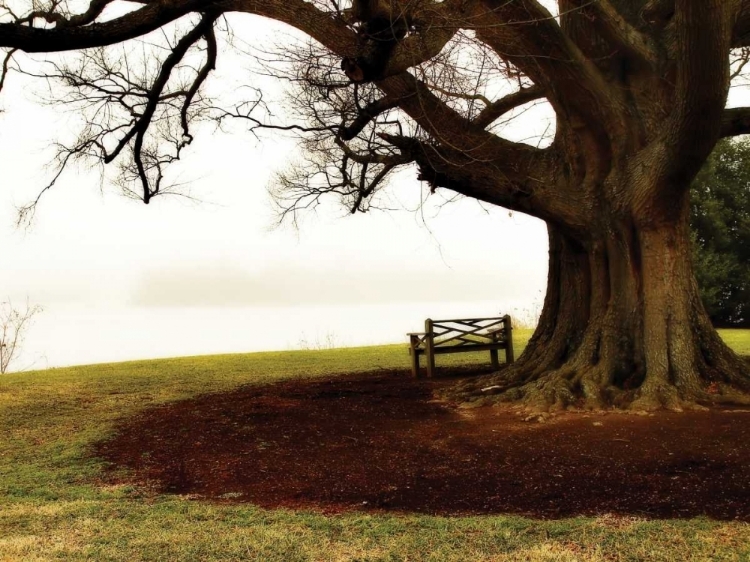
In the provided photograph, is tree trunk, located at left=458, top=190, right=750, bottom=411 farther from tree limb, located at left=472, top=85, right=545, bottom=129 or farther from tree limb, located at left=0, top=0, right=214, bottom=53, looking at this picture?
tree limb, located at left=0, top=0, right=214, bottom=53

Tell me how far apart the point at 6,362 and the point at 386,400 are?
493 inches

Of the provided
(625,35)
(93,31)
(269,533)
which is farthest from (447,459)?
(625,35)

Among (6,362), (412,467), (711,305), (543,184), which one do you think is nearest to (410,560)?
(412,467)

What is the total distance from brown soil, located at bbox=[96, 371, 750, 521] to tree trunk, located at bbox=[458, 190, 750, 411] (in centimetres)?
51

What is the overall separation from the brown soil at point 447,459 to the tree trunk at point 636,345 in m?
0.51

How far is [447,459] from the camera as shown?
6.34 meters

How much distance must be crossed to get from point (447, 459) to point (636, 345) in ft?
12.5

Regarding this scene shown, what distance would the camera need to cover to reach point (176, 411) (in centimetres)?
968

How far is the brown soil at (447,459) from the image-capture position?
518 cm

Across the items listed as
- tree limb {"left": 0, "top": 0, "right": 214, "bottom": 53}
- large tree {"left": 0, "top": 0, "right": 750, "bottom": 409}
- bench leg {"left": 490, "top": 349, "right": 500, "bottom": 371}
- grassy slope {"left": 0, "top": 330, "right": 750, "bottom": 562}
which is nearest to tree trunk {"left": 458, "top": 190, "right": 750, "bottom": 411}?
large tree {"left": 0, "top": 0, "right": 750, "bottom": 409}

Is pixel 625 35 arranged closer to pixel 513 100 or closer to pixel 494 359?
pixel 513 100

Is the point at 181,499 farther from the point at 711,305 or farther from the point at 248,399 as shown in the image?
the point at 711,305

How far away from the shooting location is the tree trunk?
8.12 m

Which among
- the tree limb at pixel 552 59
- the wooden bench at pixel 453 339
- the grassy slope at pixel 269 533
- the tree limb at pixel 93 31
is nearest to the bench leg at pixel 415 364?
the wooden bench at pixel 453 339
